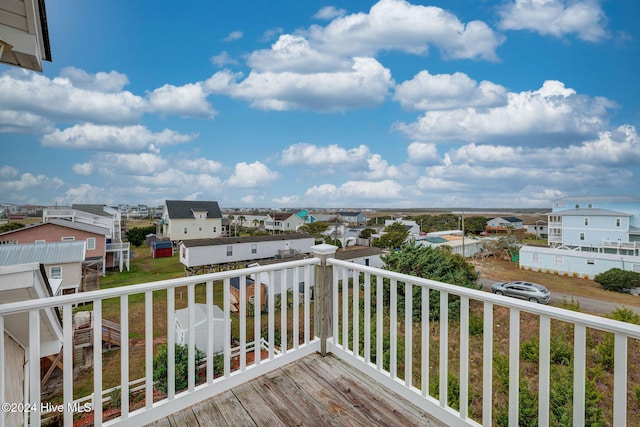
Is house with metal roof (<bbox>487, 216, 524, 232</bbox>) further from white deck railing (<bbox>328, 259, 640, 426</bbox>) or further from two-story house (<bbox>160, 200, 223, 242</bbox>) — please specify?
two-story house (<bbox>160, 200, 223, 242</bbox>)

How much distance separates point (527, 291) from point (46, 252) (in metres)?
8.59

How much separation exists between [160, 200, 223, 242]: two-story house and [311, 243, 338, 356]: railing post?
9716 mm

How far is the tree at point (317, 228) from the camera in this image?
493 inches

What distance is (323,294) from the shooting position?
2.33 m

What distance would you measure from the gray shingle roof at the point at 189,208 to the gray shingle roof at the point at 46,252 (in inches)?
209

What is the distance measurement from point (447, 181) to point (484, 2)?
564cm

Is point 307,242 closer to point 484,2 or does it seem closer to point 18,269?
point 484,2

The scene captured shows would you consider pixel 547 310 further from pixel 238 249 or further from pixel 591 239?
pixel 238 249

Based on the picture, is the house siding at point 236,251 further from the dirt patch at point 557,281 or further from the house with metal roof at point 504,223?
the house with metal roof at point 504,223

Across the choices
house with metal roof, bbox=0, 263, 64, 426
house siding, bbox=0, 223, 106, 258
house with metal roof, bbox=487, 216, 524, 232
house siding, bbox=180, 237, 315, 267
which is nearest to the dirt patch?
house with metal roof, bbox=487, 216, 524, 232

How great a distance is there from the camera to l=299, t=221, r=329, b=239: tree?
41.1 ft

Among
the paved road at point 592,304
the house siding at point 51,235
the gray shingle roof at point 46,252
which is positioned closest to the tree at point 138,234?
the house siding at point 51,235

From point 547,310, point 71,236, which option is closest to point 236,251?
point 71,236

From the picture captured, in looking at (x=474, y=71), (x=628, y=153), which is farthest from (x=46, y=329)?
(x=474, y=71)
